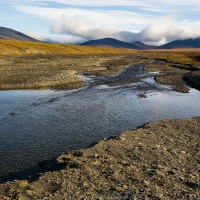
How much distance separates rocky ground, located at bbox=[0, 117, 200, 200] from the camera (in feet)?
50.7

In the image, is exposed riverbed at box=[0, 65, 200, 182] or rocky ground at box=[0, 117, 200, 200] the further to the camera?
exposed riverbed at box=[0, 65, 200, 182]

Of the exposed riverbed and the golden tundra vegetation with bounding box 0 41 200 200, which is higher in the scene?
the golden tundra vegetation with bounding box 0 41 200 200

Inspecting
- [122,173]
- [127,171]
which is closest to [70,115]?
[127,171]

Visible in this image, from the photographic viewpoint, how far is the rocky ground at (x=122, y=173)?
15.4m

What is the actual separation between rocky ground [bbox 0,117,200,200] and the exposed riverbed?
294 centimetres

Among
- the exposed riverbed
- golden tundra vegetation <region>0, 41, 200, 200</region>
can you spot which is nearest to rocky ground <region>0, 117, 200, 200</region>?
golden tundra vegetation <region>0, 41, 200, 200</region>

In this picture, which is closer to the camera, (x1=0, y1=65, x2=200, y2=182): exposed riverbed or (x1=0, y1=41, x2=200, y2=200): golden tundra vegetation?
(x1=0, y1=41, x2=200, y2=200): golden tundra vegetation

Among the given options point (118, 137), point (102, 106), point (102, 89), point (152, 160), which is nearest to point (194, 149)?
point (152, 160)

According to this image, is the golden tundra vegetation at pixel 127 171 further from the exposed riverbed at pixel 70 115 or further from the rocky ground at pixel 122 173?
the exposed riverbed at pixel 70 115

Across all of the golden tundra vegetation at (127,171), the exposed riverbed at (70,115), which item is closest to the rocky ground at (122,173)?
the golden tundra vegetation at (127,171)

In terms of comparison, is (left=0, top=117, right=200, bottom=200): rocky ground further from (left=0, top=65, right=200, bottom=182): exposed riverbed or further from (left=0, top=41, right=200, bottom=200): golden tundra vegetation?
(left=0, top=65, right=200, bottom=182): exposed riverbed

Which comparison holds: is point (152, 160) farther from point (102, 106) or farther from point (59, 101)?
point (59, 101)

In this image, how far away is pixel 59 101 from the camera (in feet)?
141

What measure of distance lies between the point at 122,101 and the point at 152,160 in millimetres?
25217
